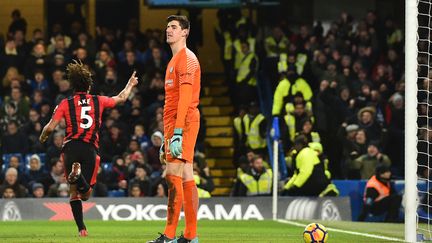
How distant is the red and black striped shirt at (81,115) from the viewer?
14.1m

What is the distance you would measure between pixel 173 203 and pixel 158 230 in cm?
505

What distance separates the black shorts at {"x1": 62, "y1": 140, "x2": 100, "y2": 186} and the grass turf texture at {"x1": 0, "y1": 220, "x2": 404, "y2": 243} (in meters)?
0.74

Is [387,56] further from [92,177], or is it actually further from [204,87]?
[92,177]

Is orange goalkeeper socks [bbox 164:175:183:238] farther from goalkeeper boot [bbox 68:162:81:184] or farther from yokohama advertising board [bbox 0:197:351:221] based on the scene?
yokohama advertising board [bbox 0:197:351:221]

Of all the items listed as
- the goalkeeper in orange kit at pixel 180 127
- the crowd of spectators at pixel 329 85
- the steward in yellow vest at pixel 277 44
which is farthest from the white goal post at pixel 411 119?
the steward in yellow vest at pixel 277 44

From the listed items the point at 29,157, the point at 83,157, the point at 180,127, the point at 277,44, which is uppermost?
the point at 277,44

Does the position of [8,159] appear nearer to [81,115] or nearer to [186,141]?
[81,115]

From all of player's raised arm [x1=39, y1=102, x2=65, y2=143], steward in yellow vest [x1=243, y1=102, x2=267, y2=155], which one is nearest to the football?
player's raised arm [x1=39, y1=102, x2=65, y2=143]

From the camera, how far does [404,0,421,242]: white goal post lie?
13711 mm

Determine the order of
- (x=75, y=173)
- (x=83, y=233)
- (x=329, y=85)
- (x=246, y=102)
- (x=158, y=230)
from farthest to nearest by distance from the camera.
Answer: (x=246, y=102), (x=329, y=85), (x=158, y=230), (x=83, y=233), (x=75, y=173)

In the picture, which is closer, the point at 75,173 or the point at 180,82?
the point at 180,82

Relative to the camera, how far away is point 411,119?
1375 cm

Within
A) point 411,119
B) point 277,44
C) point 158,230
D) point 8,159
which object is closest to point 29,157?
point 8,159

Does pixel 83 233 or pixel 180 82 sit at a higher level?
pixel 180 82
